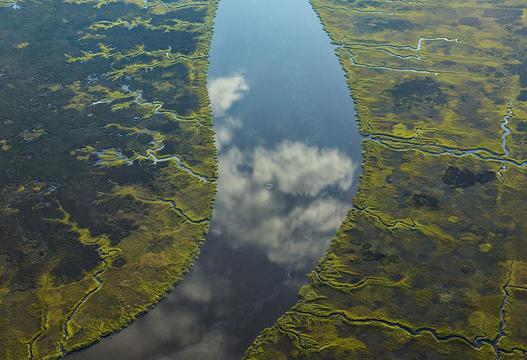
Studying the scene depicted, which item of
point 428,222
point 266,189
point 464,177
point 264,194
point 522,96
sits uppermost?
point 522,96

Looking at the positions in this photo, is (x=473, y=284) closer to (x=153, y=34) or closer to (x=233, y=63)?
(x=233, y=63)

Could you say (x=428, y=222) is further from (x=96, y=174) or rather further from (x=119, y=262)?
(x=96, y=174)

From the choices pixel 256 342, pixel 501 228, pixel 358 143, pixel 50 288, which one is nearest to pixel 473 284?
pixel 501 228

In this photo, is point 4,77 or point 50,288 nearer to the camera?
point 50,288

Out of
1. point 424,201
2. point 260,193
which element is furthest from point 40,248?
point 424,201

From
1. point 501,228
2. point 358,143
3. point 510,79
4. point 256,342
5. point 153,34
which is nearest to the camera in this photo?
point 256,342

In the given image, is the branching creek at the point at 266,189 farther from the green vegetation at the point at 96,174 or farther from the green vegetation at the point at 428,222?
the green vegetation at the point at 96,174

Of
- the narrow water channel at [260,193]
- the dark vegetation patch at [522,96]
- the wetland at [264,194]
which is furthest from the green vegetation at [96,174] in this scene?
the dark vegetation patch at [522,96]
